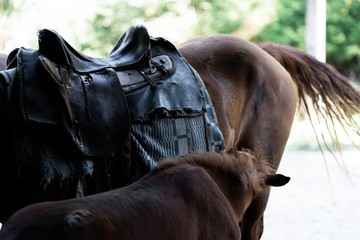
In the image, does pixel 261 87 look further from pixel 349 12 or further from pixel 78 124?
pixel 349 12

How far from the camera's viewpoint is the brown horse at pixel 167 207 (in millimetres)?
1420

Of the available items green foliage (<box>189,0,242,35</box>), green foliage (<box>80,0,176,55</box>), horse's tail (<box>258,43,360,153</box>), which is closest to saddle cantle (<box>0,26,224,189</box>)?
horse's tail (<box>258,43,360,153</box>)

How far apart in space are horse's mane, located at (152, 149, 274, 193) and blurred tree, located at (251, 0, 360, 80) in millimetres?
10891

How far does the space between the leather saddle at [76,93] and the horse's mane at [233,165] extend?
0.34 metres

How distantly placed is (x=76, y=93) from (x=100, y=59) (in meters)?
0.38

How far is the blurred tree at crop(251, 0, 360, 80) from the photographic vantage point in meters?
12.9

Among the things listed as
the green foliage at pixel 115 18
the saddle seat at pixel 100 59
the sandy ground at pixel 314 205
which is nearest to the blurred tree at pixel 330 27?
the green foliage at pixel 115 18

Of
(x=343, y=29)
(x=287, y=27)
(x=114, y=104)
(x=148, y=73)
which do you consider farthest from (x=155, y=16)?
(x=114, y=104)

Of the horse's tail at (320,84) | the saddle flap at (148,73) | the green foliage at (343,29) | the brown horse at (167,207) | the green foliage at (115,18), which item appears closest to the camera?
the brown horse at (167,207)

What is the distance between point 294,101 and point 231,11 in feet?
33.0

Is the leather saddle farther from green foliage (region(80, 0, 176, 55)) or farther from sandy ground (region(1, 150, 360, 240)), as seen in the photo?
green foliage (region(80, 0, 176, 55))

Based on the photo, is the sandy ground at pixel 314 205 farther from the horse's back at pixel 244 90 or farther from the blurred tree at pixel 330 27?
the blurred tree at pixel 330 27

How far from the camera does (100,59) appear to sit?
246 centimetres

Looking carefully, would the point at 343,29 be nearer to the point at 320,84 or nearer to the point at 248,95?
the point at 320,84
